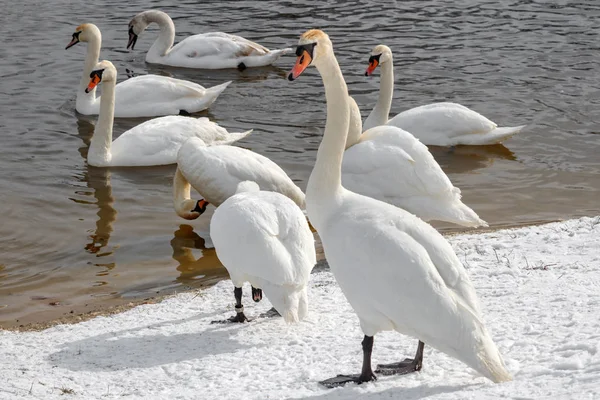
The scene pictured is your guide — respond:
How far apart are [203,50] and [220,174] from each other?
23.3ft

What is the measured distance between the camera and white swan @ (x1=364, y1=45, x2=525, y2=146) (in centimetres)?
1133

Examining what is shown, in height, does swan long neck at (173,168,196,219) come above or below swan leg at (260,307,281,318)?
below

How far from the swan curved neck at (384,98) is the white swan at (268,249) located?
5.25 metres

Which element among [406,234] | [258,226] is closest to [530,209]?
[258,226]

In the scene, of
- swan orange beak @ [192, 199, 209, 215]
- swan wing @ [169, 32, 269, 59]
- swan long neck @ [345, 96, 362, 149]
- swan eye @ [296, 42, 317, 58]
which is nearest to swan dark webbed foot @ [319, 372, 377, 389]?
swan eye @ [296, 42, 317, 58]

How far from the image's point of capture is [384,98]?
11.4 m

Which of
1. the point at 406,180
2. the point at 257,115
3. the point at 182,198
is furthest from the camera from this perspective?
the point at 257,115

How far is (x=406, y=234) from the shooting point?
4.55 metres

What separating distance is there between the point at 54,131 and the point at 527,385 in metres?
9.14

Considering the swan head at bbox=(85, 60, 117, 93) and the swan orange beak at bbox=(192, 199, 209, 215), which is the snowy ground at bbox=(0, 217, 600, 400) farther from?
the swan head at bbox=(85, 60, 117, 93)

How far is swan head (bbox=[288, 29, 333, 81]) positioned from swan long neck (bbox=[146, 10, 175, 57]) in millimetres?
11375

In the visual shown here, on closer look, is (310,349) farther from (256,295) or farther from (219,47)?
(219,47)

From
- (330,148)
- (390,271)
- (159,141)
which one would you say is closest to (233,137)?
(159,141)

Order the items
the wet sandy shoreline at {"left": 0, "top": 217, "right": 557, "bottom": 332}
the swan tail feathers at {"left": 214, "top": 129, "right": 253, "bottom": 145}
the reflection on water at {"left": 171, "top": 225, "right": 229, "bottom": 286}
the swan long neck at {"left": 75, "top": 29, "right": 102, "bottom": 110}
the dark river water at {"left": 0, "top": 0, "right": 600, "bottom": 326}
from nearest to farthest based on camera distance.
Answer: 1. the wet sandy shoreline at {"left": 0, "top": 217, "right": 557, "bottom": 332}
2. the reflection on water at {"left": 171, "top": 225, "right": 229, "bottom": 286}
3. the dark river water at {"left": 0, "top": 0, "right": 600, "bottom": 326}
4. the swan tail feathers at {"left": 214, "top": 129, "right": 253, "bottom": 145}
5. the swan long neck at {"left": 75, "top": 29, "right": 102, "bottom": 110}
